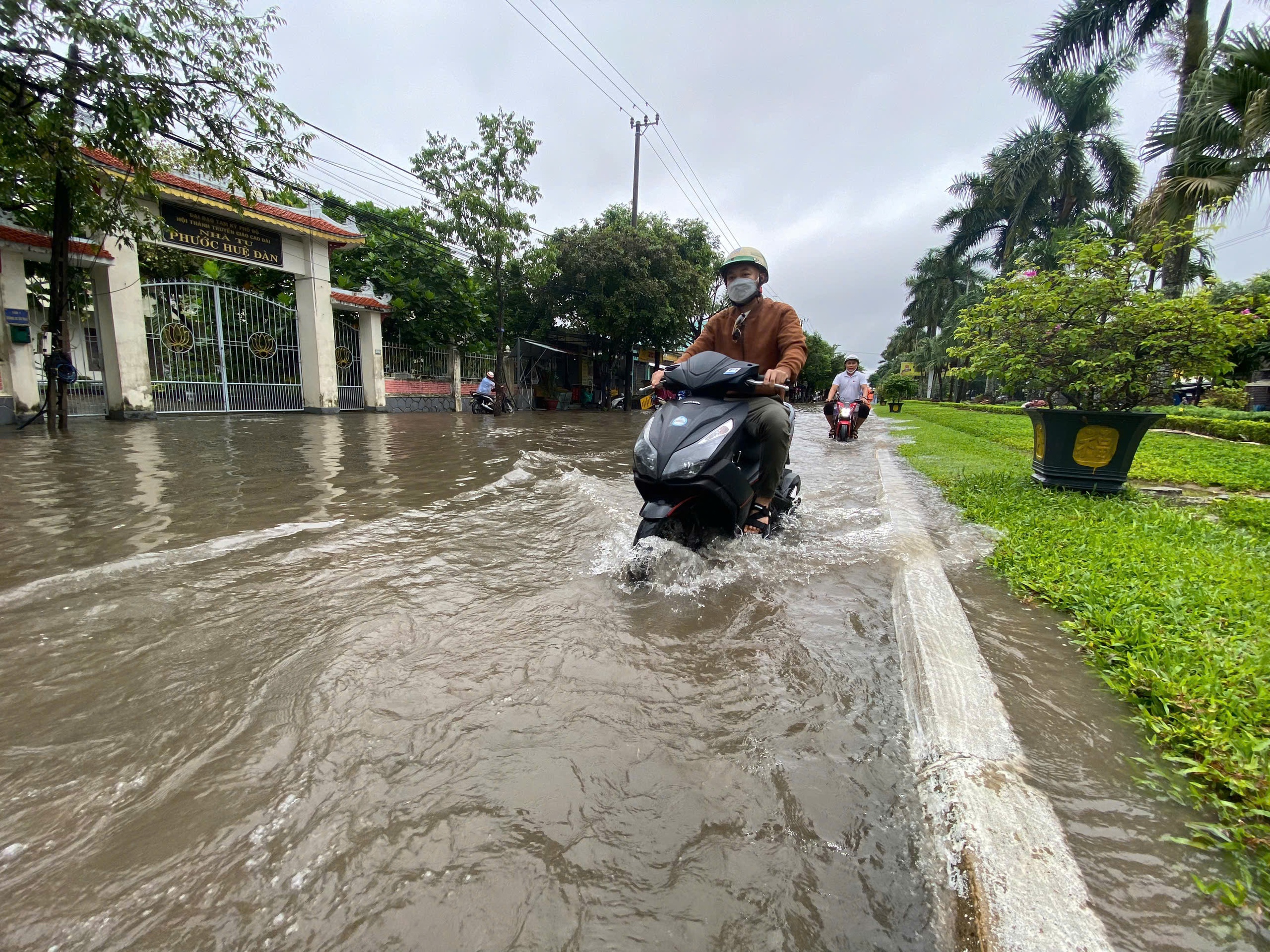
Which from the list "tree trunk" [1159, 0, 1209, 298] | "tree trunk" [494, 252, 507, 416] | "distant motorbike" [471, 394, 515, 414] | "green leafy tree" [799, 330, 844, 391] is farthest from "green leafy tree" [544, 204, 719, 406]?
"green leafy tree" [799, 330, 844, 391]

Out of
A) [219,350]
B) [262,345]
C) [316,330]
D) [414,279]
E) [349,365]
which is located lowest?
[349,365]

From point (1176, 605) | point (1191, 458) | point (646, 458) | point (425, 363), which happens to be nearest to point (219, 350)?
point (425, 363)

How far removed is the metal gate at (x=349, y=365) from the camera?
53.5 feet

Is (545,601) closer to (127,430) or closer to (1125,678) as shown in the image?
(1125,678)

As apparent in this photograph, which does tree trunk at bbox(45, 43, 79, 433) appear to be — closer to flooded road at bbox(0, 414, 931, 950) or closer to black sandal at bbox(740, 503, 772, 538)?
flooded road at bbox(0, 414, 931, 950)

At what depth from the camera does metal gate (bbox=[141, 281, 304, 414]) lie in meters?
12.0

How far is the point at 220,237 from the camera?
41.0 ft

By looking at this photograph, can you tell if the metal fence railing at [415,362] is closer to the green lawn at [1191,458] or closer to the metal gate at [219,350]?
the metal gate at [219,350]

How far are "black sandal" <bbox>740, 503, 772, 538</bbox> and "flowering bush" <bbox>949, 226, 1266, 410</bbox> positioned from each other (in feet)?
9.33

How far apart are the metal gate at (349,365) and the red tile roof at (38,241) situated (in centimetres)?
618

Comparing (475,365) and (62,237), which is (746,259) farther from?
(475,365)

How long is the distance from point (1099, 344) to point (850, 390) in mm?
5646

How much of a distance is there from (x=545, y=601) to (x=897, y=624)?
4.80 feet

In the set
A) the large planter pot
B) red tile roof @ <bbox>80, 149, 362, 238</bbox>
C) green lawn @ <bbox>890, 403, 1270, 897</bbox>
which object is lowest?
green lawn @ <bbox>890, 403, 1270, 897</bbox>
